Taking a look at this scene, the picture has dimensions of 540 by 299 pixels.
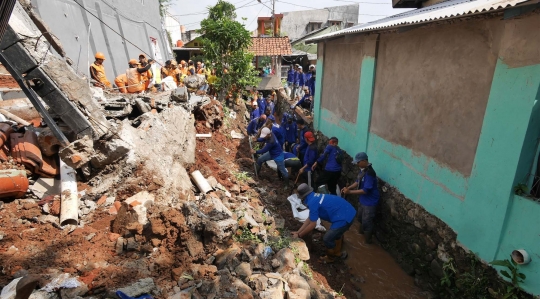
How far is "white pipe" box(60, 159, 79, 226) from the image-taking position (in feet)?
13.8

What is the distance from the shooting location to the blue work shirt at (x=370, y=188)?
5.68 meters

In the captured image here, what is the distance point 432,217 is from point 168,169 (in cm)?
461

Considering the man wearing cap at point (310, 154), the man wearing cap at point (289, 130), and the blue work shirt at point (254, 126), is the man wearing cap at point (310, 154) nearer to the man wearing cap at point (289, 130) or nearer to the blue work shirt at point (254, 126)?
the man wearing cap at point (289, 130)

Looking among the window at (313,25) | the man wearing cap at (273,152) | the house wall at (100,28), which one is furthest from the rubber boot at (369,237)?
the window at (313,25)

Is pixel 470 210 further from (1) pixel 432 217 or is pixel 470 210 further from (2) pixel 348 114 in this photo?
(2) pixel 348 114

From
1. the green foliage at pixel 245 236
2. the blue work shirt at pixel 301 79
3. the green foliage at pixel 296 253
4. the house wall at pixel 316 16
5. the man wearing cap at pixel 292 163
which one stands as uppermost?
the house wall at pixel 316 16

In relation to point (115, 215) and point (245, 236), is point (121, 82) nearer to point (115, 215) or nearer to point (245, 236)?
point (115, 215)

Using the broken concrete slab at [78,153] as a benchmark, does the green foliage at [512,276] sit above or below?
below

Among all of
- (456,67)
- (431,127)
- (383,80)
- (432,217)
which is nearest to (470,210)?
(432,217)

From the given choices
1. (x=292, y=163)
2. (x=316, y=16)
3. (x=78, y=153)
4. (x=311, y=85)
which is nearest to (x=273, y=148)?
(x=292, y=163)

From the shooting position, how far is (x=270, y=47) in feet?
63.2

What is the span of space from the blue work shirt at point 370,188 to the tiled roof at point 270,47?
1476 cm

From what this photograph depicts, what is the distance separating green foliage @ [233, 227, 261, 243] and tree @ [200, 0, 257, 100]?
9013 millimetres

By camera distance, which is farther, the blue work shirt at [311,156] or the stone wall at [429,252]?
the blue work shirt at [311,156]
